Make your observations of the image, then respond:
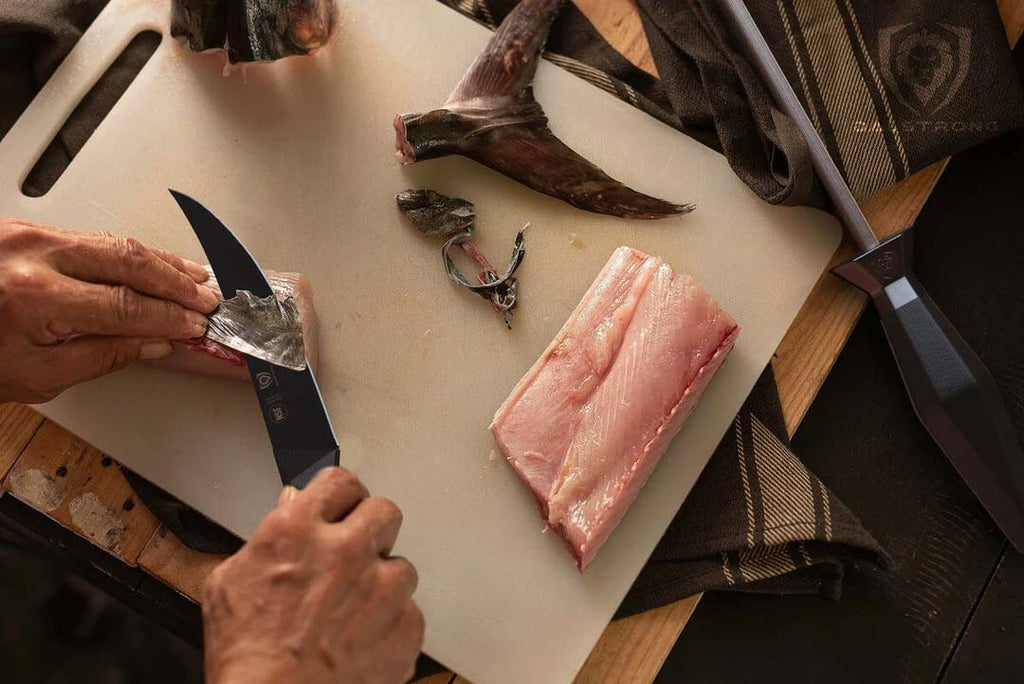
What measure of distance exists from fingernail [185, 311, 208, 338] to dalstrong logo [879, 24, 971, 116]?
2.23 meters

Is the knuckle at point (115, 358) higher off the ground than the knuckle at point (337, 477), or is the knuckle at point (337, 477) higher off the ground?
the knuckle at point (337, 477)

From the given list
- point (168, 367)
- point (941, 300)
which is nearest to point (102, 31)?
point (168, 367)

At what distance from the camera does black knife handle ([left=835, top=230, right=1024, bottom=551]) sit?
267cm

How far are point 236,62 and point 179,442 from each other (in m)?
1.20

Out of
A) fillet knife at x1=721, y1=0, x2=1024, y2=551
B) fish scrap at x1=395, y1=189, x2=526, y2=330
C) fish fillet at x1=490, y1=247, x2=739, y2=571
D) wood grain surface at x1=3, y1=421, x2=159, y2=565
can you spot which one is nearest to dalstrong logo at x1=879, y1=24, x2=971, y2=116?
fillet knife at x1=721, y1=0, x2=1024, y2=551

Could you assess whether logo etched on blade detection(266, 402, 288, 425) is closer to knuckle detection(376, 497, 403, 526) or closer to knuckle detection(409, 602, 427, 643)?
knuckle detection(376, 497, 403, 526)

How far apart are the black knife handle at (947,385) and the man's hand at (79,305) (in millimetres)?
1987

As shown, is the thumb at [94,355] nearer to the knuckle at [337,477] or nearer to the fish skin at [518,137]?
the knuckle at [337,477]

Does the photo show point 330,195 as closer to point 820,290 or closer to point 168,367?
point 168,367

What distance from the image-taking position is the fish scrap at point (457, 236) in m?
2.76

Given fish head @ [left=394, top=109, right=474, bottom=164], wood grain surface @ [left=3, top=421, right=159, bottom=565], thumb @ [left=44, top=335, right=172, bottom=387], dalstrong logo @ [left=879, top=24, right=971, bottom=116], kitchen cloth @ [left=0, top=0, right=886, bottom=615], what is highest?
dalstrong logo @ [left=879, top=24, right=971, bottom=116]

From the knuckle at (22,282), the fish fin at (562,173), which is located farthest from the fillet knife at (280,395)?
the fish fin at (562,173)

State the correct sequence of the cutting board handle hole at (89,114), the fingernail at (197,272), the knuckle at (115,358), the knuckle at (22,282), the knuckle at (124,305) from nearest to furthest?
the knuckle at (22,282)
the knuckle at (124,305)
the knuckle at (115,358)
the fingernail at (197,272)
the cutting board handle hole at (89,114)

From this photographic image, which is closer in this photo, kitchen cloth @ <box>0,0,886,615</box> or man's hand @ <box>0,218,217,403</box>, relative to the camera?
man's hand @ <box>0,218,217,403</box>
